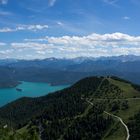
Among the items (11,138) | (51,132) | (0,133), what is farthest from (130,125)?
(11,138)

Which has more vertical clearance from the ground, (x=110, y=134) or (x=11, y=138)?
(x=11, y=138)

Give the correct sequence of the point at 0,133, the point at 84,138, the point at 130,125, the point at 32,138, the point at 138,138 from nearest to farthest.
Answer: the point at 32,138 → the point at 0,133 → the point at 138,138 → the point at 130,125 → the point at 84,138

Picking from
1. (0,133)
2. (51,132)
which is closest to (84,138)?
(51,132)

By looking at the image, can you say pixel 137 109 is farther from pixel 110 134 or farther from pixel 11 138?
pixel 11 138

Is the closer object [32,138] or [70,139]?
[32,138]

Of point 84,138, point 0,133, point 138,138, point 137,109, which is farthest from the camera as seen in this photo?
point 137,109

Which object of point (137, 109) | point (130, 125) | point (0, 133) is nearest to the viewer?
point (0, 133)

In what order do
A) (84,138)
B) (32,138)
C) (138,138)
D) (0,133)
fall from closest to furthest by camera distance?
(32,138) → (0,133) → (138,138) → (84,138)

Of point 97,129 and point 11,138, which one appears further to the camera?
point 97,129

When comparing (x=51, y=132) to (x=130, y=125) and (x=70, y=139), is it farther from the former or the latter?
(x=130, y=125)
